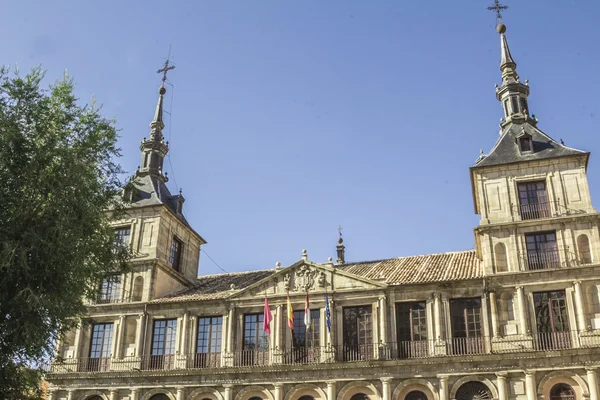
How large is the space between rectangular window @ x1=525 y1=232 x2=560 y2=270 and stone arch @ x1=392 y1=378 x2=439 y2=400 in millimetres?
6199

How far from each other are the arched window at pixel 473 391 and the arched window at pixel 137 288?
15.5 metres

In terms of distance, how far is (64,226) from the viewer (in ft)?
59.5

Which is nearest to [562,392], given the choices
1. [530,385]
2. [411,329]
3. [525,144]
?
[530,385]

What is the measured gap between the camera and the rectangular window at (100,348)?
29391 millimetres

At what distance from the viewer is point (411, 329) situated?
26.1 meters

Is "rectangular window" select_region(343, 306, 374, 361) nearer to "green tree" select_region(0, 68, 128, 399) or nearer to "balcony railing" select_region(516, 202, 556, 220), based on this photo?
"balcony railing" select_region(516, 202, 556, 220)

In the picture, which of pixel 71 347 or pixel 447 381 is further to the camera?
pixel 71 347

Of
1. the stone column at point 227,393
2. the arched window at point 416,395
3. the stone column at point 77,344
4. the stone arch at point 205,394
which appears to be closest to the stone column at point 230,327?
the stone column at point 227,393

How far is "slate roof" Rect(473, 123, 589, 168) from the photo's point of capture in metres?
27.2

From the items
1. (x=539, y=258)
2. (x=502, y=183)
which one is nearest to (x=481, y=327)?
(x=539, y=258)

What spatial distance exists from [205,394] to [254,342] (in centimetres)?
302

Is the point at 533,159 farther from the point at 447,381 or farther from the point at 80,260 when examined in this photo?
the point at 80,260

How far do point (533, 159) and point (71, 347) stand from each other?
74.4ft

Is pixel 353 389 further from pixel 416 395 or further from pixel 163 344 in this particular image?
pixel 163 344
